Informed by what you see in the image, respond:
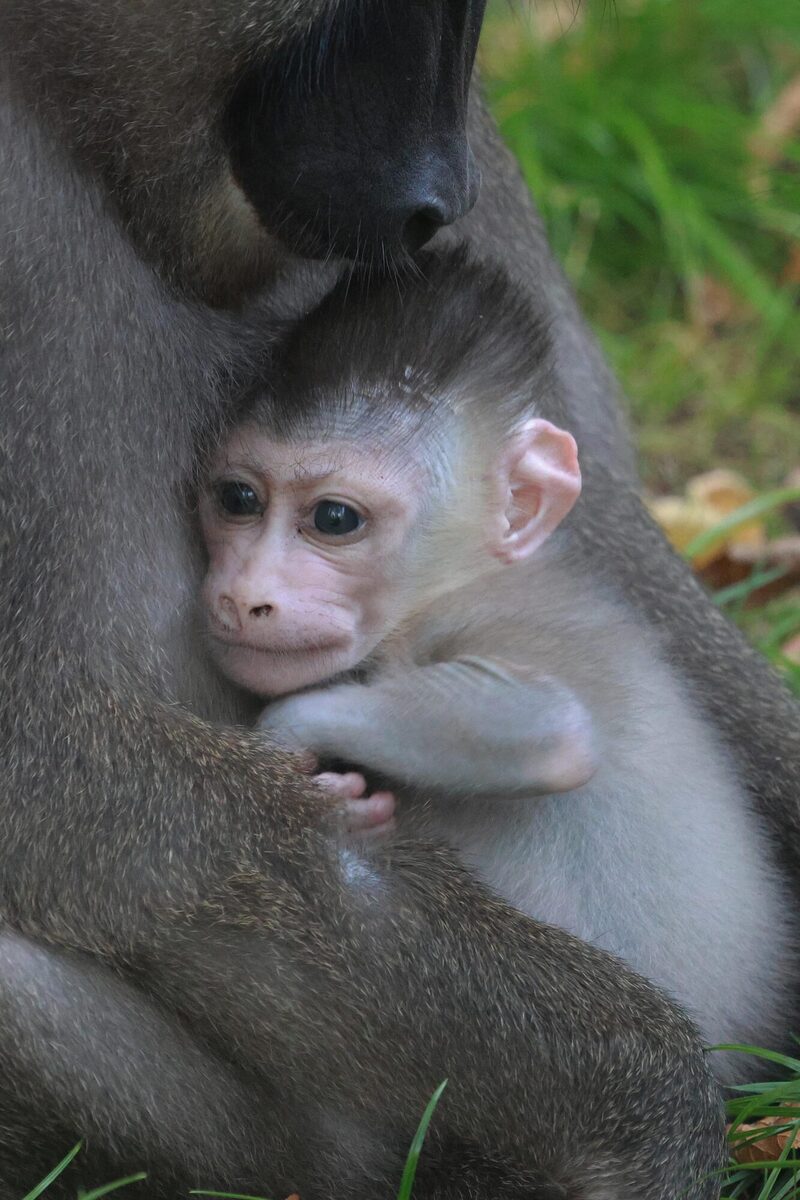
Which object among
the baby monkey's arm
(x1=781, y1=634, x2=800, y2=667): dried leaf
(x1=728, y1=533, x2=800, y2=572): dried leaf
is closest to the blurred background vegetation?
(x1=728, y1=533, x2=800, y2=572): dried leaf

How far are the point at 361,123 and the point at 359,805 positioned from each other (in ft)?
3.48

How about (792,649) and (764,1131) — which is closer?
(764,1131)

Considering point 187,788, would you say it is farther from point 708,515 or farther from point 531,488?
→ point 708,515

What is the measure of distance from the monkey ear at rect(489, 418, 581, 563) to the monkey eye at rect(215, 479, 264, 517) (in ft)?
1.38

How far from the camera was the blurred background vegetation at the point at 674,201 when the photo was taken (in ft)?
19.6

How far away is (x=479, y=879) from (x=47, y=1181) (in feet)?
2.70

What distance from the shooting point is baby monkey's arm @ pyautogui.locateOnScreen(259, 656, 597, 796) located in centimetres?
307

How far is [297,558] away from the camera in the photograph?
10.3ft

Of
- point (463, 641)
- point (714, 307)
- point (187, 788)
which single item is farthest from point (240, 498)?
point (714, 307)

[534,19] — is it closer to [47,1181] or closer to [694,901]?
[694,901]

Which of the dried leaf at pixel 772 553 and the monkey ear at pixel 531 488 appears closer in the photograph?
the monkey ear at pixel 531 488

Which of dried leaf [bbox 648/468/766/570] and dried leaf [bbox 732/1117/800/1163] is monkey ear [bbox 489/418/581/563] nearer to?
dried leaf [bbox 732/1117/800/1163]

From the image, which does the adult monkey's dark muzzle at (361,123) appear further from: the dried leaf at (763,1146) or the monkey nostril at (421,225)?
the dried leaf at (763,1146)

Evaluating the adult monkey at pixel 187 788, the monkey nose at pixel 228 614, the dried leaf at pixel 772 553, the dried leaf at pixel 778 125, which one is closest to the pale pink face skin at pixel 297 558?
the monkey nose at pixel 228 614
